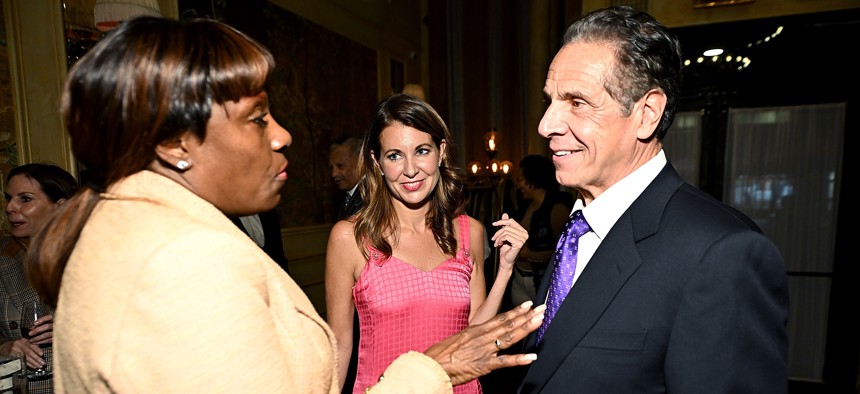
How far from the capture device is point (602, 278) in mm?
1133

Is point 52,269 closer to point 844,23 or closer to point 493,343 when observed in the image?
point 493,343

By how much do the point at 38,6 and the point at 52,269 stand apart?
2.99 m

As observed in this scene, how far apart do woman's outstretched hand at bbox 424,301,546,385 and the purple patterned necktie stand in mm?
200

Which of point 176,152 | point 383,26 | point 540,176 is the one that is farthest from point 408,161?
point 383,26

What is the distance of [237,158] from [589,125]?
881 millimetres

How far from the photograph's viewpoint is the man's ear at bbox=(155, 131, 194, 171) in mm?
760

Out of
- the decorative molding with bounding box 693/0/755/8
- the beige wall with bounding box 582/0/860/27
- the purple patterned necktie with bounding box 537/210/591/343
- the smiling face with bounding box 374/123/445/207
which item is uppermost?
the decorative molding with bounding box 693/0/755/8

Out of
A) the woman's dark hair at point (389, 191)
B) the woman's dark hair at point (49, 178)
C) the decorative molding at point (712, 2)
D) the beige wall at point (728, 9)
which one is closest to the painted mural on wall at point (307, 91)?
the woman's dark hair at point (49, 178)

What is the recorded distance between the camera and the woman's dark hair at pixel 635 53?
3.86 ft

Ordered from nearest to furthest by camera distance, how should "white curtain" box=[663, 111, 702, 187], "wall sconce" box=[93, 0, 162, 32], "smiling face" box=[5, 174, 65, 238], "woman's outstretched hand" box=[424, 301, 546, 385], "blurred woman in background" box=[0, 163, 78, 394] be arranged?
"woman's outstretched hand" box=[424, 301, 546, 385] → "blurred woman in background" box=[0, 163, 78, 394] → "smiling face" box=[5, 174, 65, 238] → "wall sconce" box=[93, 0, 162, 32] → "white curtain" box=[663, 111, 702, 187]

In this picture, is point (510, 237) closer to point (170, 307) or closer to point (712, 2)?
point (170, 307)

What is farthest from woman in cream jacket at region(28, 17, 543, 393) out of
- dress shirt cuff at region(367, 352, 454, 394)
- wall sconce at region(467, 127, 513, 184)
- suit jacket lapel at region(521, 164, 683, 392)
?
wall sconce at region(467, 127, 513, 184)

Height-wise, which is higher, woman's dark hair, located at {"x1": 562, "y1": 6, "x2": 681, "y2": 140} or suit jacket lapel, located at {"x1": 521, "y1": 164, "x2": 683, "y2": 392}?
woman's dark hair, located at {"x1": 562, "y1": 6, "x2": 681, "y2": 140}

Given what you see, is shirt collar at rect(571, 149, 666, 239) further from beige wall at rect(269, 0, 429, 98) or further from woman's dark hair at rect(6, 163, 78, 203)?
beige wall at rect(269, 0, 429, 98)
